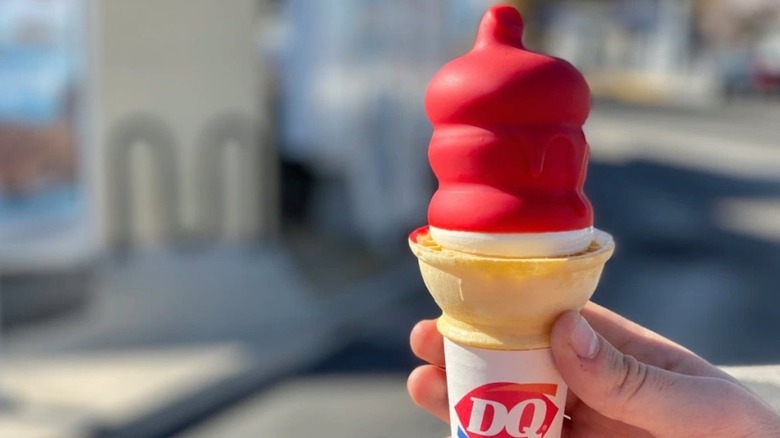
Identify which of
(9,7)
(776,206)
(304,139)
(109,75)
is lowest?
(776,206)

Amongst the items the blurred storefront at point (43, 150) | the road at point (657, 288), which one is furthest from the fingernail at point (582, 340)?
the blurred storefront at point (43, 150)

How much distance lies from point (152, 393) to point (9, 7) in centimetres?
251

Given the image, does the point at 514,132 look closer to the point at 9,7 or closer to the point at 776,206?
the point at 9,7

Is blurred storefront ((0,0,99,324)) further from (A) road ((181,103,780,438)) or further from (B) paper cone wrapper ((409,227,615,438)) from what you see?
(B) paper cone wrapper ((409,227,615,438))

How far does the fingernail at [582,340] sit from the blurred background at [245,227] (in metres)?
3.60

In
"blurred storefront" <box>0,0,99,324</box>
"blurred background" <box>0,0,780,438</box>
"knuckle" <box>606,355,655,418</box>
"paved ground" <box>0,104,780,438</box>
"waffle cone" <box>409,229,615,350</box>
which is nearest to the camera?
"waffle cone" <box>409,229,615,350</box>

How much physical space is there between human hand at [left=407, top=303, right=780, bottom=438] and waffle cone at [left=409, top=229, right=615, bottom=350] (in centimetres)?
4

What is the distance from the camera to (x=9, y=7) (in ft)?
18.7

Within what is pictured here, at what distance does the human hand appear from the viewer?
1.47 meters

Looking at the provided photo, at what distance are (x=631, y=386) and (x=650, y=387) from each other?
0.12 ft

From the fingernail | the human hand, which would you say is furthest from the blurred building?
the fingernail

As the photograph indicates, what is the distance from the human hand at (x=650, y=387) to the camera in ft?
4.81

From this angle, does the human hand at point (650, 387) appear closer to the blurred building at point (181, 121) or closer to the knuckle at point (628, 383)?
the knuckle at point (628, 383)

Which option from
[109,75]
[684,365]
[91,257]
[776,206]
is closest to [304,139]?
[109,75]
